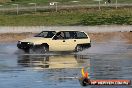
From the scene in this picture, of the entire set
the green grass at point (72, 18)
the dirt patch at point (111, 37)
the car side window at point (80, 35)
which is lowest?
the dirt patch at point (111, 37)

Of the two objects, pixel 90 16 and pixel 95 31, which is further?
pixel 90 16

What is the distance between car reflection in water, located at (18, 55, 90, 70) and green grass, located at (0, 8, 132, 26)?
1871 centimetres

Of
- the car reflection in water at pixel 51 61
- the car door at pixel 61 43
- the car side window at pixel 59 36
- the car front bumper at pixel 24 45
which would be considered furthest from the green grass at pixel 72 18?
the car reflection in water at pixel 51 61

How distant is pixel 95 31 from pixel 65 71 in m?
22.6

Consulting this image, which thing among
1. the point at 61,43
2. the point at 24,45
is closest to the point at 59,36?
the point at 61,43

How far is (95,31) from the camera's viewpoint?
46000 mm

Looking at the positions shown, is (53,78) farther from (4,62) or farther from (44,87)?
(4,62)

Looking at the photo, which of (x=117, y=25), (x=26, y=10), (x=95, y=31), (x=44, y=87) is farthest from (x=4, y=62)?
(x=26, y=10)

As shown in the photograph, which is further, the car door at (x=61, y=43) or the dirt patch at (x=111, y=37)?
the dirt patch at (x=111, y=37)

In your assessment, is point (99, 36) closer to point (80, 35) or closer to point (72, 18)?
point (72, 18)

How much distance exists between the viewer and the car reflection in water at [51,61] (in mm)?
25766

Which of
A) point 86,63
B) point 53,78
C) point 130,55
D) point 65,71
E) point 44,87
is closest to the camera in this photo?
point 44,87

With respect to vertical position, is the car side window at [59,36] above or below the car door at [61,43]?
above

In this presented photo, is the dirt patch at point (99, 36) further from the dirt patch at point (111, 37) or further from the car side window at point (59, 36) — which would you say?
the car side window at point (59, 36)
